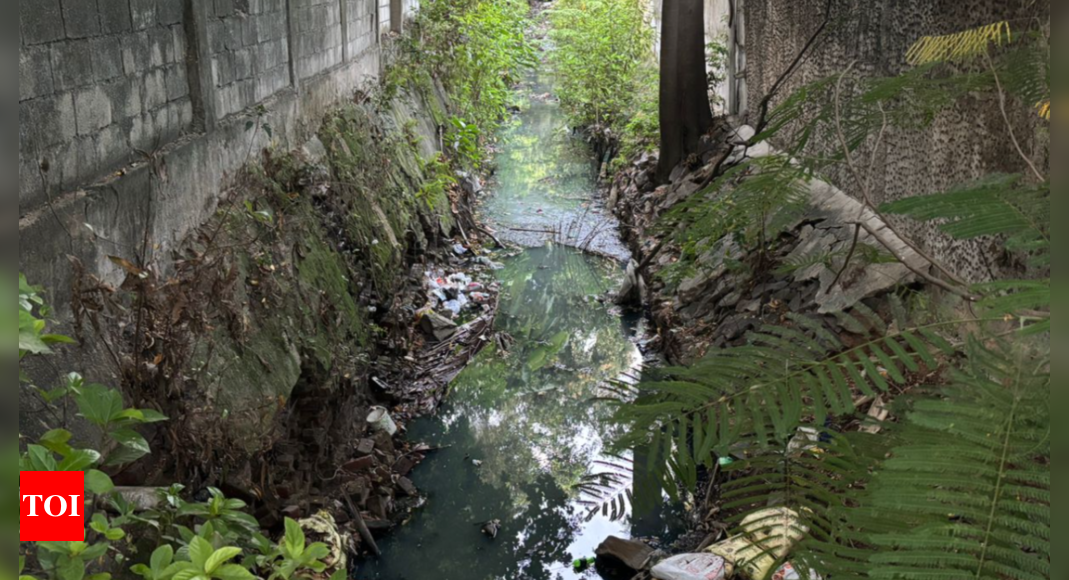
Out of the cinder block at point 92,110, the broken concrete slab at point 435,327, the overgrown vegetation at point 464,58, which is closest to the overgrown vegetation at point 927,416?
the cinder block at point 92,110

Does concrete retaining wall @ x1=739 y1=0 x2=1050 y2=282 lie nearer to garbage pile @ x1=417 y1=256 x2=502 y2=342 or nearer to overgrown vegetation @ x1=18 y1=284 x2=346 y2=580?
overgrown vegetation @ x1=18 y1=284 x2=346 y2=580

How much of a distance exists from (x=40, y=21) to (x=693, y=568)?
3.25 meters

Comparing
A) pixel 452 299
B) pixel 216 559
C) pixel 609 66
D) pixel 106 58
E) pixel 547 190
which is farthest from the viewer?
pixel 609 66

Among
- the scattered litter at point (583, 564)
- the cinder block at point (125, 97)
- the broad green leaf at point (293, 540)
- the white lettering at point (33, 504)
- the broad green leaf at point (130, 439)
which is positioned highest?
the cinder block at point (125, 97)

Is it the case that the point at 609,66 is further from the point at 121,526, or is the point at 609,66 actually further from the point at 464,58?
the point at 121,526

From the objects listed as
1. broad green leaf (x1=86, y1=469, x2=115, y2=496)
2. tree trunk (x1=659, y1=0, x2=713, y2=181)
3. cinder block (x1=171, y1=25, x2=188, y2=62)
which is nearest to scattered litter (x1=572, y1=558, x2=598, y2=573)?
broad green leaf (x1=86, y1=469, x2=115, y2=496)

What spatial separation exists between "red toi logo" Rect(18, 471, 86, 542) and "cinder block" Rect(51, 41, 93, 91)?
2021 mm

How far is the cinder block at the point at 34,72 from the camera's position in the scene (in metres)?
3.03

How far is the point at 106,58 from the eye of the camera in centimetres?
368

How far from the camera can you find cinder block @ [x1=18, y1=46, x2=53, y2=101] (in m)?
3.03

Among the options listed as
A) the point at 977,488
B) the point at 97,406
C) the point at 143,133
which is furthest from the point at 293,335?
the point at 977,488

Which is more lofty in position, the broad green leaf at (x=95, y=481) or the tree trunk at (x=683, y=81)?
the tree trunk at (x=683, y=81)

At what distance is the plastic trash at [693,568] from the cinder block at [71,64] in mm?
3075

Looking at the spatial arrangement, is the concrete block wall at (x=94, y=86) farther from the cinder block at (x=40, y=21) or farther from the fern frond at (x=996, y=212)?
the fern frond at (x=996, y=212)
